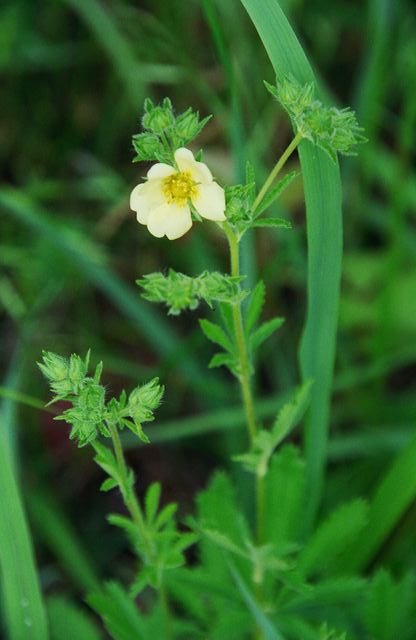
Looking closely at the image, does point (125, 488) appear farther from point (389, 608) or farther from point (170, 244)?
point (170, 244)

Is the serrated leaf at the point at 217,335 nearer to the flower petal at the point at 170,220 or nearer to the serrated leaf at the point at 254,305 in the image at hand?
the serrated leaf at the point at 254,305

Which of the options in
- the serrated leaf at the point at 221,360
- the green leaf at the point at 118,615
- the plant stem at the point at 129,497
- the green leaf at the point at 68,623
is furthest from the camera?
the green leaf at the point at 68,623

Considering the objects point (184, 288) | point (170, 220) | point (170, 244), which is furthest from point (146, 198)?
point (170, 244)

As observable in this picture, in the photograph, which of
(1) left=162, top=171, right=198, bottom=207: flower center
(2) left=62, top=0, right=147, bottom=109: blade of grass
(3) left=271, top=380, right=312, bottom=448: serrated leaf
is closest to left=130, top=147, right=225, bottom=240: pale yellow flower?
(1) left=162, top=171, right=198, bottom=207: flower center

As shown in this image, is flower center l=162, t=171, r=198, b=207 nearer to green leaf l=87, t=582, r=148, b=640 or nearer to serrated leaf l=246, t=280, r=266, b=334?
serrated leaf l=246, t=280, r=266, b=334

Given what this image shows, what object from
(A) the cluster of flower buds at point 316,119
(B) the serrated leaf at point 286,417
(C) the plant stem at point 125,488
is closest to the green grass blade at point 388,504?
(B) the serrated leaf at point 286,417

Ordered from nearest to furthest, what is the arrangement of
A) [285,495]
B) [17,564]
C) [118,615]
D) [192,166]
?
[192,166] < [17,564] < [118,615] < [285,495]
